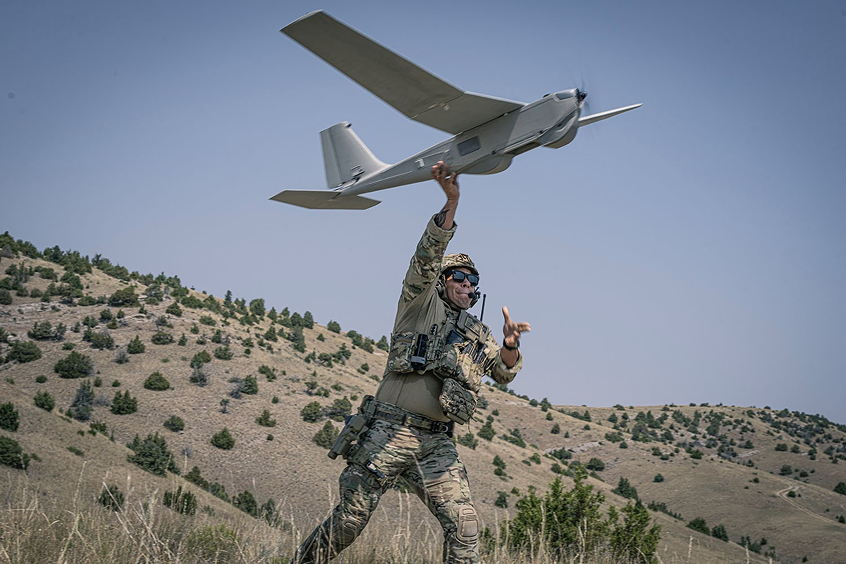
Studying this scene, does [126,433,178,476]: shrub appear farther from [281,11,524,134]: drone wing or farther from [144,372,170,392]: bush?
[281,11,524,134]: drone wing

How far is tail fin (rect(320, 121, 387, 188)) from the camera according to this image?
10.6 meters

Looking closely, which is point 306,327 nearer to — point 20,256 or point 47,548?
point 20,256

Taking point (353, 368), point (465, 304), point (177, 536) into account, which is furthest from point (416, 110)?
point (353, 368)

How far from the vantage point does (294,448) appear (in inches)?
1861

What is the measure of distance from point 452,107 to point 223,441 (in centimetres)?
4177

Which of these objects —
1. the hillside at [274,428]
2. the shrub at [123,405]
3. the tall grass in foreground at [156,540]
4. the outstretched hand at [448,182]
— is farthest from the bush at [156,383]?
the outstretched hand at [448,182]

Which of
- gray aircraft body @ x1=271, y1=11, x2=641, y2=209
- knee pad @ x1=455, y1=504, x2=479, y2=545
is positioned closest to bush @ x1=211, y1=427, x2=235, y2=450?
gray aircraft body @ x1=271, y1=11, x2=641, y2=209

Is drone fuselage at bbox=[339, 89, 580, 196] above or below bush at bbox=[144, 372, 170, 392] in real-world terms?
above

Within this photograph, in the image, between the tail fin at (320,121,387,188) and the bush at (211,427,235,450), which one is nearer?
the tail fin at (320,121,387,188)

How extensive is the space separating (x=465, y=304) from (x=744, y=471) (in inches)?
2953

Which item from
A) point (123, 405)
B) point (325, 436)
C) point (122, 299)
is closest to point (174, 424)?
point (123, 405)

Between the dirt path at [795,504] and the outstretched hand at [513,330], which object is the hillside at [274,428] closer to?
the dirt path at [795,504]

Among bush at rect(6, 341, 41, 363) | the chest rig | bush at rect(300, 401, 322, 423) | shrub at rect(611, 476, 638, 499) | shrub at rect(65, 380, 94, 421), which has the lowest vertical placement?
shrub at rect(65, 380, 94, 421)

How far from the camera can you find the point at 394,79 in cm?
722
